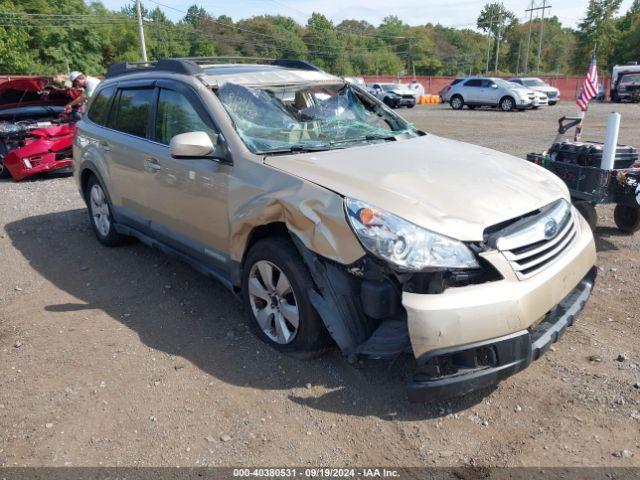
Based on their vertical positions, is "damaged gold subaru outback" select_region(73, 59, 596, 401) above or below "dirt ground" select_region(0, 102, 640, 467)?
above

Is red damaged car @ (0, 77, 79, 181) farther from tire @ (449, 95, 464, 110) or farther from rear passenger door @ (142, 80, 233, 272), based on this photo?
tire @ (449, 95, 464, 110)

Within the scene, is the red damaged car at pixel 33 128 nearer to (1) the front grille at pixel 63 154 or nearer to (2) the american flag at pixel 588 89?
(1) the front grille at pixel 63 154

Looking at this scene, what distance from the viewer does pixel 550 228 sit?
3.13 meters

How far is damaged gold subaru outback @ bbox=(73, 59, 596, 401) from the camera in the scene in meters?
2.75

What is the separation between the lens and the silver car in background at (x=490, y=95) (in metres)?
26.8

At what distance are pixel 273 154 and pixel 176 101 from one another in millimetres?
1183

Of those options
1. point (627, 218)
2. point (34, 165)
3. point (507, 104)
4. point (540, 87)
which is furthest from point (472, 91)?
point (627, 218)

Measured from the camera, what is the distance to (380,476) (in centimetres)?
264

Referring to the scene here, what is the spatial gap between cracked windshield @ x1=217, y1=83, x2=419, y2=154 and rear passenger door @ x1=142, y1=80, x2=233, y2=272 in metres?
0.25

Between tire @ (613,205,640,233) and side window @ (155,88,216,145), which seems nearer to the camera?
side window @ (155,88,216,145)

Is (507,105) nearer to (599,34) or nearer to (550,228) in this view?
(550,228)

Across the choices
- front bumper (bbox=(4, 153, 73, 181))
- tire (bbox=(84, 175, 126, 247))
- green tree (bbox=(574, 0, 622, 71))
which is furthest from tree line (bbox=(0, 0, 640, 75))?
tire (bbox=(84, 175, 126, 247))

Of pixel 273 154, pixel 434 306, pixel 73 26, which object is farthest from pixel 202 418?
pixel 73 26

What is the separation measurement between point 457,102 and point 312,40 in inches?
2793
